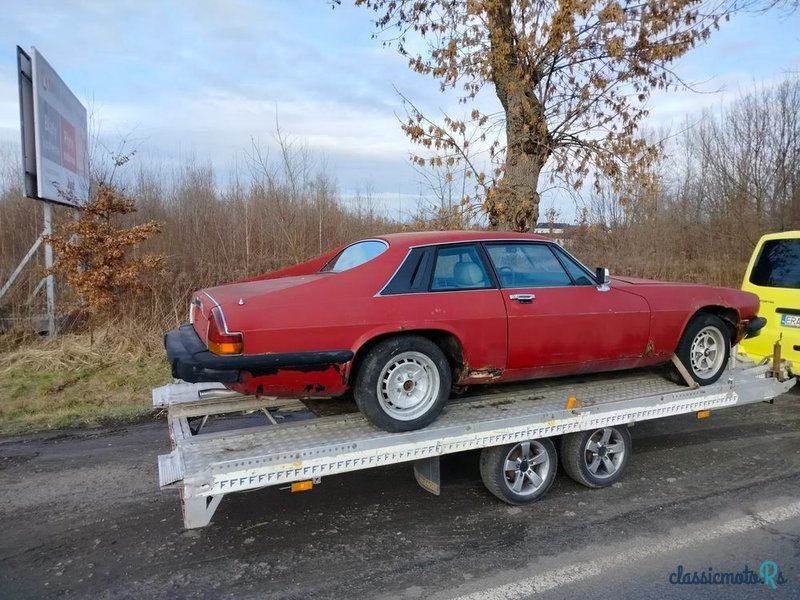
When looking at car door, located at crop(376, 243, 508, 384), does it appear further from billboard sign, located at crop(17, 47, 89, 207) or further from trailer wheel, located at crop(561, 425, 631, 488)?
billboard sign, located at crop(17, 47, 89, 207)

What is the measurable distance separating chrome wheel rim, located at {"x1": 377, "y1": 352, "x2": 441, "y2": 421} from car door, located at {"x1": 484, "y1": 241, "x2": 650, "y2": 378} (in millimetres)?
679

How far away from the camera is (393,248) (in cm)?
428

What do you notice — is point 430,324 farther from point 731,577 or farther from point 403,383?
point 731,577

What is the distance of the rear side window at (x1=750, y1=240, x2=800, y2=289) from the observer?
6855 mm

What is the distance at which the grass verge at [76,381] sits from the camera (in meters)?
6.67

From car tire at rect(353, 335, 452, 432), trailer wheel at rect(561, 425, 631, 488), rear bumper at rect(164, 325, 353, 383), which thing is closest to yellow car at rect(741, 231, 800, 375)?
trailer wheel at rect(561, 425, 631, 488)

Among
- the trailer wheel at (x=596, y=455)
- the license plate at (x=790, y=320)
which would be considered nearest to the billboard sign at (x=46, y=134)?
the trailer wheel at (x=596, y=455)

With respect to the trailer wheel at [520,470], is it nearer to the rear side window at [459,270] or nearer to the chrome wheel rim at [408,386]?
the chrome wheel rim at [408,386]

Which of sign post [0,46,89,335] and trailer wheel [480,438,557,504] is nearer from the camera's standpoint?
trailer wheel [480,438,557,504]

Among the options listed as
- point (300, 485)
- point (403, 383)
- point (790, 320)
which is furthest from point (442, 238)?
point (790, 320)

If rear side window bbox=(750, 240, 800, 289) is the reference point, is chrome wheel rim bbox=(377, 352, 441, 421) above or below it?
below

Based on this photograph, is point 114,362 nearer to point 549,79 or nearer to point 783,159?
point 549,79

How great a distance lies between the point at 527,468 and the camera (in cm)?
434

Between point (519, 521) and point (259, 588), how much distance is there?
177cm
